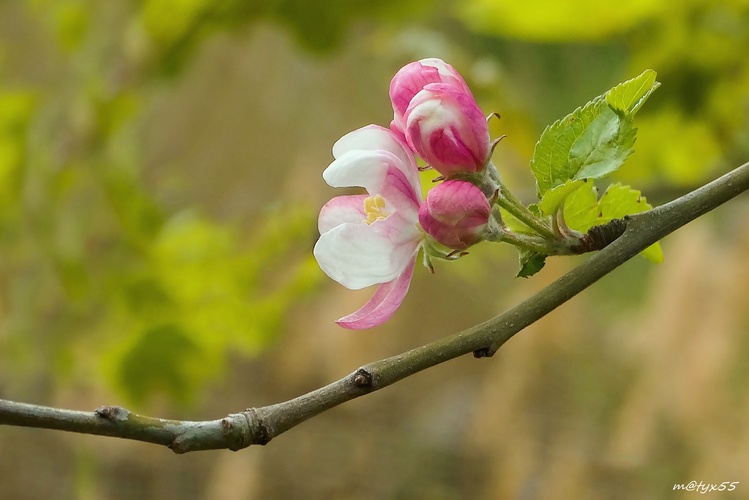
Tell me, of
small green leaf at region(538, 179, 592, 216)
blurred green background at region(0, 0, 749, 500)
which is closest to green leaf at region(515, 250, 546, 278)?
small green leaf at region(538, 179, 592, 216)

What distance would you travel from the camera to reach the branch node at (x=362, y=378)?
17 cm

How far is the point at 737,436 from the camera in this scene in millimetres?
845

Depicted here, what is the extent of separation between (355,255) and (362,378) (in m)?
0.04

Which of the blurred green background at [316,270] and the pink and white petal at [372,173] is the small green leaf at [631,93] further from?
the blurred green background at [316,270]

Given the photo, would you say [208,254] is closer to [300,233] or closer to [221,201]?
[300,233]

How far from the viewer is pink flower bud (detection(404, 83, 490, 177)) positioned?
0.63ft

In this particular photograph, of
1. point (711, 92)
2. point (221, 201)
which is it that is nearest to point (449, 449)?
point (221, 201)

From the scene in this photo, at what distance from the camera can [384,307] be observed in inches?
8.0

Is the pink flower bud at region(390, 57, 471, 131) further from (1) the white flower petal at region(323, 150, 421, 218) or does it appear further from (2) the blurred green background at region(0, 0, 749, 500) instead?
(2) the blurred green background at region(0, 0, 749, 500)

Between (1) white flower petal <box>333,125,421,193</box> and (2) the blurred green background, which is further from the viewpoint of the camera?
(2) the blurred green background

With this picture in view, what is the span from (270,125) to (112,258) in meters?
0.74

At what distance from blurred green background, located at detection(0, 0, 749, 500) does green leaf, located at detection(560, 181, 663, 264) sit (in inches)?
12.0

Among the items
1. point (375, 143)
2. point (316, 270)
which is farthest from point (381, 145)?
point (316, 270)

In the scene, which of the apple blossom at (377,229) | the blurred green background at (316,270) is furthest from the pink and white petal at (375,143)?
the blurred green background at (316,270)
